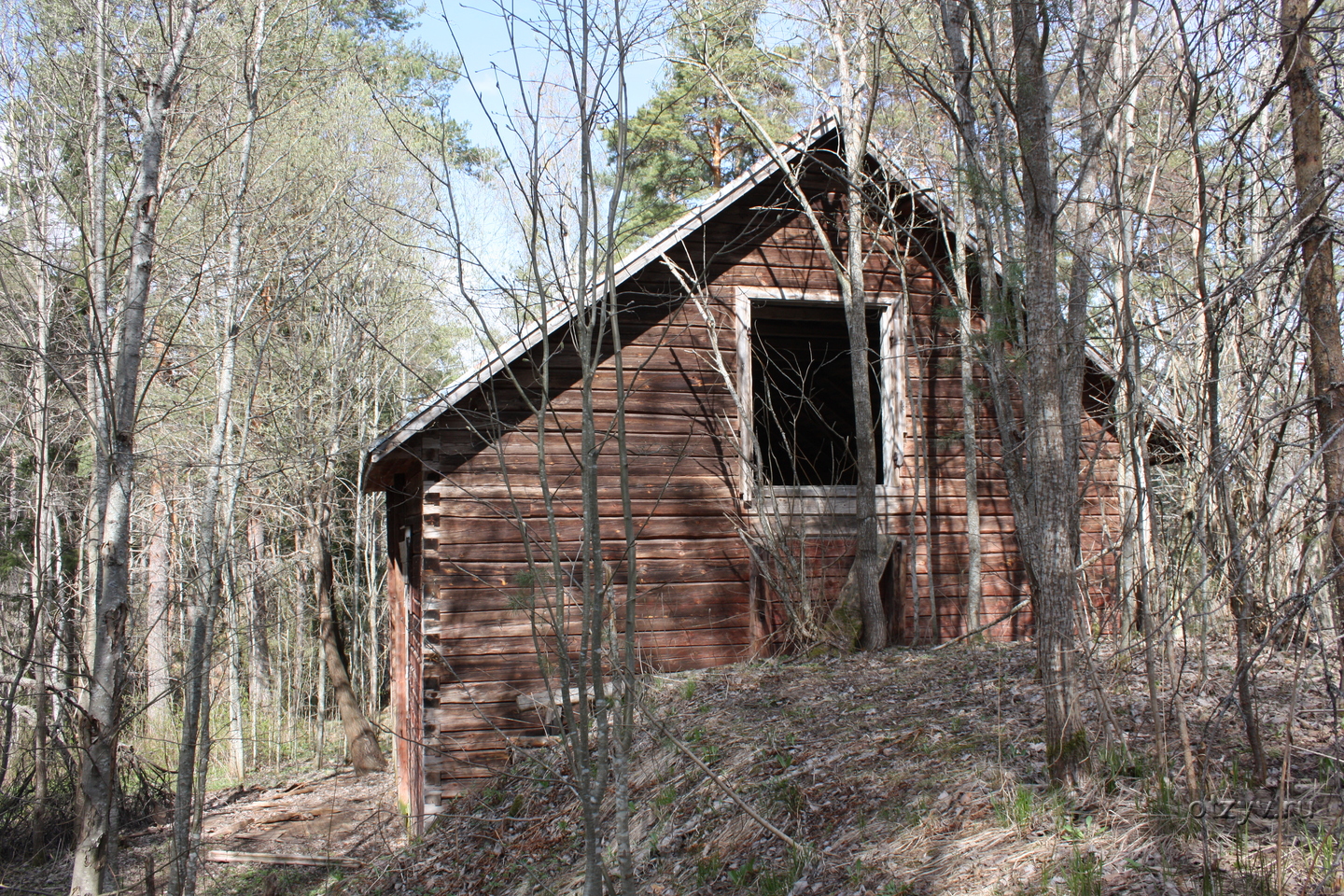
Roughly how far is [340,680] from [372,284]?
6.87m

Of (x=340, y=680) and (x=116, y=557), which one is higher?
(x=116, y=557)

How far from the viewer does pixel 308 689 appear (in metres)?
18.8

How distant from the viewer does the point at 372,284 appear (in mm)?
16141

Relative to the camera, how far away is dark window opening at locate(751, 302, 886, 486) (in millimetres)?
8922

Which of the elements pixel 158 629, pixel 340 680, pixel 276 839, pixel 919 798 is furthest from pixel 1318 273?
pixel 158 629

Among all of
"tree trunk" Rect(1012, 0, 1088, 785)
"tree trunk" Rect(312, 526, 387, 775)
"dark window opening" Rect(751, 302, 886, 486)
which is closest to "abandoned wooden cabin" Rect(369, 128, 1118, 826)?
"dark window opening" Rect(751, 302, 886, 486)

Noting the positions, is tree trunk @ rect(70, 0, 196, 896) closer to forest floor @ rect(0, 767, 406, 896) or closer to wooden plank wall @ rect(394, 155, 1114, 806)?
wooden plank wall @ rect(394, 155, 1114, 806)

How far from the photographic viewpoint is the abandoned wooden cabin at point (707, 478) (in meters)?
7.68

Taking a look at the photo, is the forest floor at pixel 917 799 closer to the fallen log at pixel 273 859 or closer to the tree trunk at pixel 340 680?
the fallen log at pixel 273 859

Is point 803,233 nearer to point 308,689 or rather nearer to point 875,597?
point 875,597

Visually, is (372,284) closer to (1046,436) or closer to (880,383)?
(880,383)

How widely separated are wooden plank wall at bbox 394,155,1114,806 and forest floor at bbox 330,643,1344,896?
0.59m

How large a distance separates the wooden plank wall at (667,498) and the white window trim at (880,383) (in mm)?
88

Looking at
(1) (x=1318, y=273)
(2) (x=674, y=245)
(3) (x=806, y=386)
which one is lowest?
(1) (x=1318, y=273)
